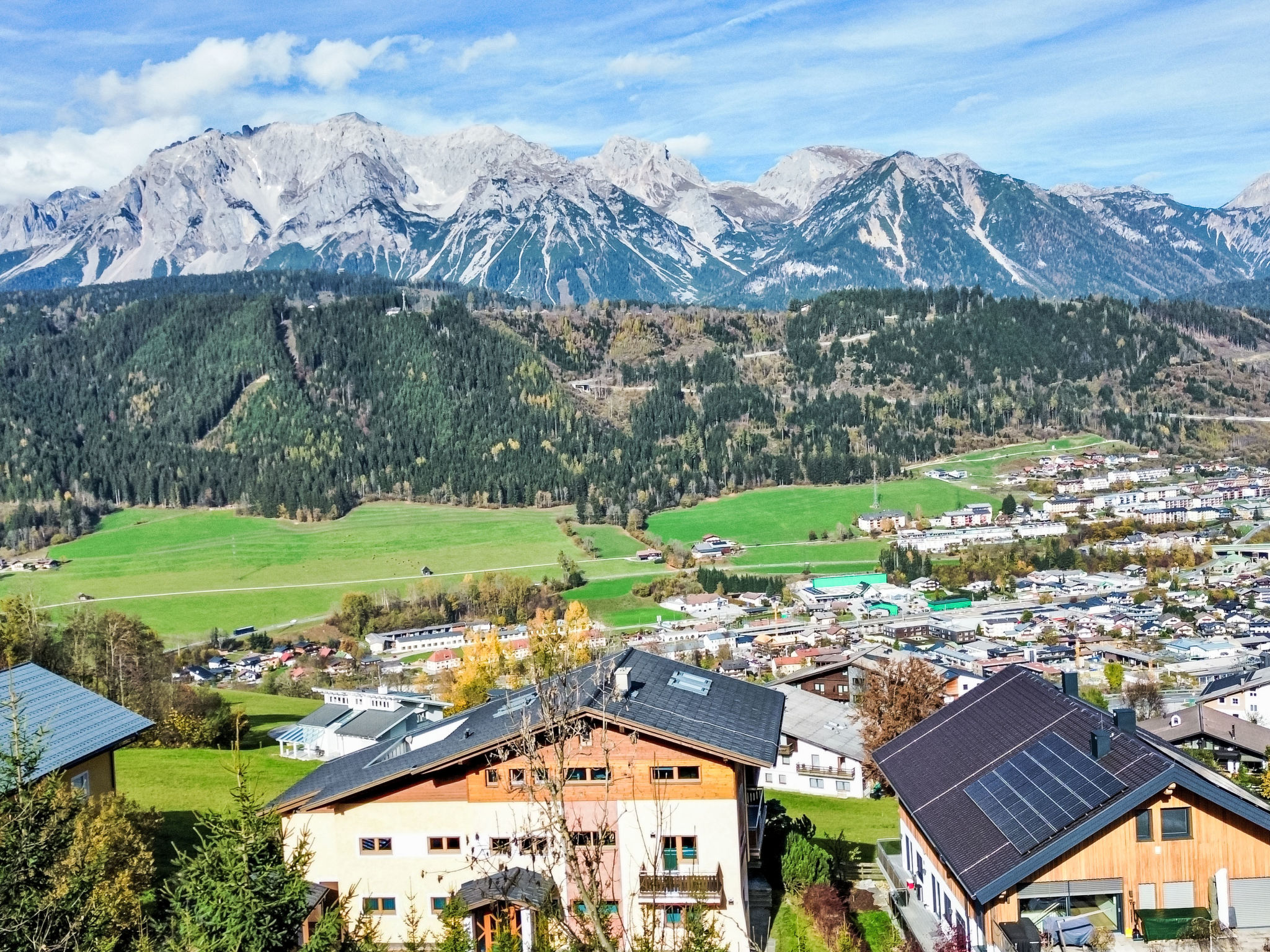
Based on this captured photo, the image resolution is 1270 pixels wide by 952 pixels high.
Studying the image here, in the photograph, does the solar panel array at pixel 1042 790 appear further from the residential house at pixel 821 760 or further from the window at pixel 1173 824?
the residential house at pixel 821 760

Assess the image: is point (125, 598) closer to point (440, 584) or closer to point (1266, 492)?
point (440, 584)

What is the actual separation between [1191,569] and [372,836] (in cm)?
12767

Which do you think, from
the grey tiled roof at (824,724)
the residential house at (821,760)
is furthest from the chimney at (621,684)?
the residential house at (821,760)

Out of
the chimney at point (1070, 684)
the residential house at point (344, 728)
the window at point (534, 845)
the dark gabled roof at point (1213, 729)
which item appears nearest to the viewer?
the window at point (534, 845)

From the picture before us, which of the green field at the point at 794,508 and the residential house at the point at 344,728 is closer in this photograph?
the residential house at the point at 344,728

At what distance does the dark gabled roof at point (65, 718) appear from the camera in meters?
25.9

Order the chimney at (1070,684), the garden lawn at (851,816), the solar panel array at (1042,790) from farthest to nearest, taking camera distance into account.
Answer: the garden lawn at (851,816), the chimney at (1070,684), the solar panel array at (1042,790)

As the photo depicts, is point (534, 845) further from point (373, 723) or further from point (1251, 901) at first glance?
point (373, 723)

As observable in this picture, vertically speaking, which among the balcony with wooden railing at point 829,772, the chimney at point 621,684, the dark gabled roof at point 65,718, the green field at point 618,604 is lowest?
the green field at point 618,604

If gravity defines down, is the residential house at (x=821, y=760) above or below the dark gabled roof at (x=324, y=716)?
below

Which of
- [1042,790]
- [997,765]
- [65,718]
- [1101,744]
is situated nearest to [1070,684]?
[997,765]

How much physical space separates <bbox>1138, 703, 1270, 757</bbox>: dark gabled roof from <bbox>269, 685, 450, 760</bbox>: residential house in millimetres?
34383

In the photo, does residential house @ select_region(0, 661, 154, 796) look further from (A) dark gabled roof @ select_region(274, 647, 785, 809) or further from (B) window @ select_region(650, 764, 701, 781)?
(B) window @ select_region(650, 764, 701, 781)

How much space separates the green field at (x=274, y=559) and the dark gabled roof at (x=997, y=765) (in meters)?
95.4
